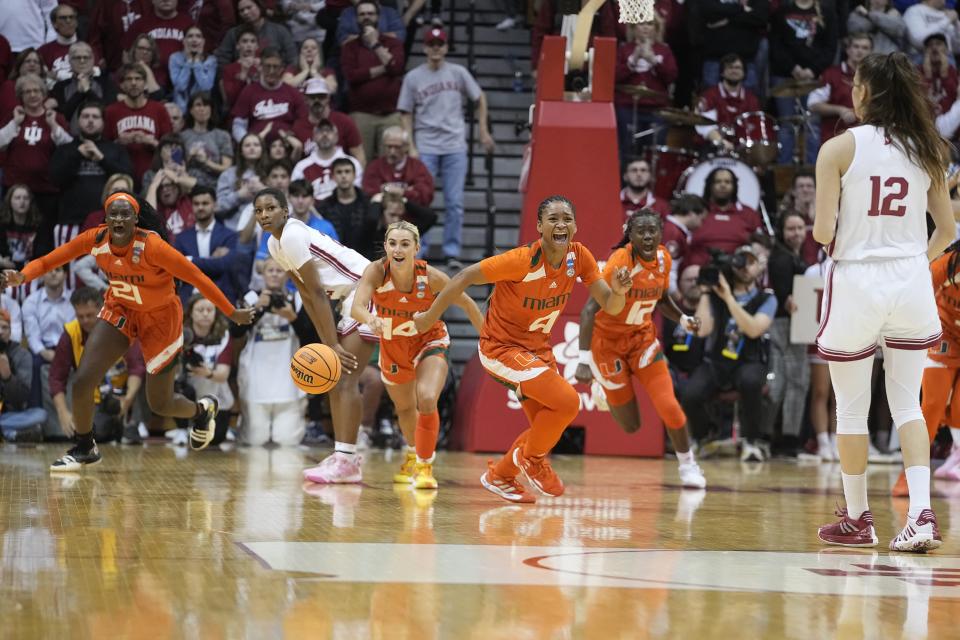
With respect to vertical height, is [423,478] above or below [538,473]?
below

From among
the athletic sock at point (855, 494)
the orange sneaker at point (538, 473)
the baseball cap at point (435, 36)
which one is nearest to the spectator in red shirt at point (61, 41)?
the baseball cap at point (435, 36)

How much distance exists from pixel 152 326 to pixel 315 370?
1.69 meters

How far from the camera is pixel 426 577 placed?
451cm

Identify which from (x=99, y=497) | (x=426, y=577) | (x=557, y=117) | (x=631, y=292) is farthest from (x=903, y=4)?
(x=426, y=577)

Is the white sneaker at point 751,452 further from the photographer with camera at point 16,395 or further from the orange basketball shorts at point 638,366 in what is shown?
the photographer with camera at point 16,395

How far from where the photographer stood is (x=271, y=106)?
512 inches

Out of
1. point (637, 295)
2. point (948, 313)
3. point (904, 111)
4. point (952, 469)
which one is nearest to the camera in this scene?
point (904, 111)

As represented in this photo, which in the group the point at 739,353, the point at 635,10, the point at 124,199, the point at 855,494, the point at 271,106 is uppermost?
the point at 635,10

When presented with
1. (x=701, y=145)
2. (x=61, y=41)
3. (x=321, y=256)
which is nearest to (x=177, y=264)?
(x=321, y=256)

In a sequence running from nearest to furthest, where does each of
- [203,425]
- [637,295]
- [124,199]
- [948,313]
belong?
[124,199]
[948,313]
[637,295]
[203,425]

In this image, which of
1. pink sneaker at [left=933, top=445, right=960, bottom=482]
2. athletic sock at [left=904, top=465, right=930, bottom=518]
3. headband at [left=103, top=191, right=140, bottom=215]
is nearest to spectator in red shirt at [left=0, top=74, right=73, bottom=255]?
headband at [left=103, top=191, right=140, bottom=215]

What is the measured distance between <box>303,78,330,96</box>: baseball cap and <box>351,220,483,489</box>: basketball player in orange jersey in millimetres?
5268

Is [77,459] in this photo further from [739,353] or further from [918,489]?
[739,353]

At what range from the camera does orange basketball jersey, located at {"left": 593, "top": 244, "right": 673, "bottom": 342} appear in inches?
340
